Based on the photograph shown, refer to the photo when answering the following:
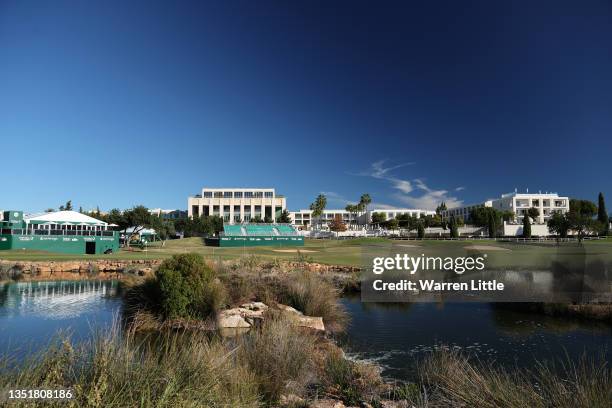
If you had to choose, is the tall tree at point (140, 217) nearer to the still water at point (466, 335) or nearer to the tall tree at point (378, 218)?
the still water at point (466, 335)

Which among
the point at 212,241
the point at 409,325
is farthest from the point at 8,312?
the point at 212,241

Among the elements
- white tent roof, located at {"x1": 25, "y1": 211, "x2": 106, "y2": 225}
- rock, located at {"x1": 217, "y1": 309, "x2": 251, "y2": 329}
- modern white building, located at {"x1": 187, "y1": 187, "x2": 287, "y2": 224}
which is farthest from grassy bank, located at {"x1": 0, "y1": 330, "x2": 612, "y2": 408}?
modern white building, located at {"x1": 187, "y1": 187, "x2": 287, "y2": 224}

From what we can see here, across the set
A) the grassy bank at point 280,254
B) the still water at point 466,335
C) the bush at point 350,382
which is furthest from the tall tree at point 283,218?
the bush at point 350,382

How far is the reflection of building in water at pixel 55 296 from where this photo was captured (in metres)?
16.6

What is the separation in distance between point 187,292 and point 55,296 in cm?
1135

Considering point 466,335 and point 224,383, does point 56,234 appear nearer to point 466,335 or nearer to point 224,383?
point 466,335

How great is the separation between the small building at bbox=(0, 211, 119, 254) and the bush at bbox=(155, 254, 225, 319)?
131 feet

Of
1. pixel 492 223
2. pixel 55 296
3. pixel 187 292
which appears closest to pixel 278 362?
pixel 187 292

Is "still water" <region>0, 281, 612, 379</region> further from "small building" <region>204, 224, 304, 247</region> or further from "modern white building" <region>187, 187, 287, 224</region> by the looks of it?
"modern white building" <region>187, 187, 287, 224</region>

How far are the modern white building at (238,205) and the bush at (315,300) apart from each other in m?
123

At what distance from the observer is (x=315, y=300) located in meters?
14.4

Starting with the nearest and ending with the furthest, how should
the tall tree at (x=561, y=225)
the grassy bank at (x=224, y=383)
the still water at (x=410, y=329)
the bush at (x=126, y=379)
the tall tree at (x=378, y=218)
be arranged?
1. the bush at (x=126, y=379)
2. the grassy bank at (x=224, y=383)
3. the still water at (x=410, y=329)
4. the tall tree at (x=561, y=225)
5. the tall tree at (x=378, y=218)

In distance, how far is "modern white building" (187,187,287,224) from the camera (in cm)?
13988

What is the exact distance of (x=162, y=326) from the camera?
13.1 metres
